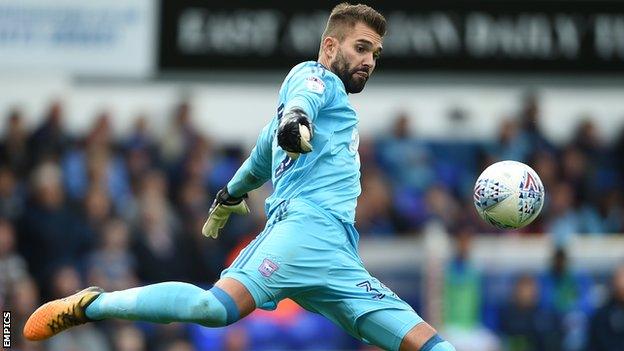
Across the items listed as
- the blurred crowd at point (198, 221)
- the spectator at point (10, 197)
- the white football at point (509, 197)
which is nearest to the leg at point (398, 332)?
the white football at point (509, 197)

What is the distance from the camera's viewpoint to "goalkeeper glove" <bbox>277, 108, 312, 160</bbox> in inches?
297

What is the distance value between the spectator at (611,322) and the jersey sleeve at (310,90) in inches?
302

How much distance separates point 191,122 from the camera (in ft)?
56.8

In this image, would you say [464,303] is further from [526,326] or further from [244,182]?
[244,182]

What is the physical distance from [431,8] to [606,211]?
10.7 ft

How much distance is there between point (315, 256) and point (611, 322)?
304 inches

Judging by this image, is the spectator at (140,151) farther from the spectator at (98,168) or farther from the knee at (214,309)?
the knee at (214,309)

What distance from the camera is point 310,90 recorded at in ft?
26.3

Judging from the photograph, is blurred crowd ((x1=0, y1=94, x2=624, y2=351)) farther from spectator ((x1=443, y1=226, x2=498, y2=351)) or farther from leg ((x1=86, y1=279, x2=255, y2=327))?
leg ((x1=86, y1=279, x2=255, y2=327))

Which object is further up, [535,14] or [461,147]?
[535,14]

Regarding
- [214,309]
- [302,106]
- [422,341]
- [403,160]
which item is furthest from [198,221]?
[302,106]

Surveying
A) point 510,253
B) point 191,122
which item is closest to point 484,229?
point 510,253

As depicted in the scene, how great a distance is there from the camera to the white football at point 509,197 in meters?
8.71

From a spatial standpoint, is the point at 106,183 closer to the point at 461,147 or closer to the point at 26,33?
the point at 26,33
